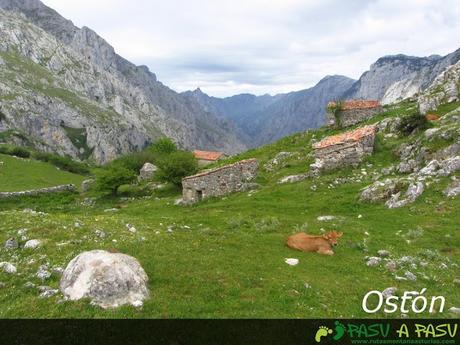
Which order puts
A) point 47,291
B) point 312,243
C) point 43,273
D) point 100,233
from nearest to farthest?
point 47,291 < point 43,273 < point 100,233 < point 312,243

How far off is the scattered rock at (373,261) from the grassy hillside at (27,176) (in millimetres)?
49482

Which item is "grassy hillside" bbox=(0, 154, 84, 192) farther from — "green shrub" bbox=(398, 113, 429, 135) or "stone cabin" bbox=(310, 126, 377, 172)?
"green shrub" bbox=(398, 113, 429, 135)

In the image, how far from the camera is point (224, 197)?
35.6 meters

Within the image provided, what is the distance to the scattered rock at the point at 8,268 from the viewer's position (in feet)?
46.6

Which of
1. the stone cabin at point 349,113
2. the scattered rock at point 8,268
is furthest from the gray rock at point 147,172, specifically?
the scattered rock at point 8,268

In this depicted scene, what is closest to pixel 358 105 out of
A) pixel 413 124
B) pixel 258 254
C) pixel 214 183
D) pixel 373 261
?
pixel 413 124

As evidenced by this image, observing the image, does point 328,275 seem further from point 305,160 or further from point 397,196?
point 305,160

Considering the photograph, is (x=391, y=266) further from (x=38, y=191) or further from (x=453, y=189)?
(x=38, y=191)

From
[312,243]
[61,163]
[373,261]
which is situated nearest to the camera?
[373,261]

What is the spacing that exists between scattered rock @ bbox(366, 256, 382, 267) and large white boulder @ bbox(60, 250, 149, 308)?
377 inches

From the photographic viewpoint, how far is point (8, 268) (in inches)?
564
